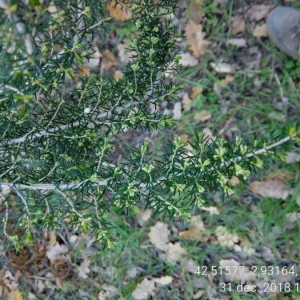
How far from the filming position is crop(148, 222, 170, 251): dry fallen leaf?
8.54ft

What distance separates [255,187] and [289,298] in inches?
27.3

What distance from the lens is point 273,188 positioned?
2.53 metres

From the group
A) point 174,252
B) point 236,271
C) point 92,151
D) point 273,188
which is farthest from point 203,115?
point 92,151

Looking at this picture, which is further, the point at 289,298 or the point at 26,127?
the point at 289,298

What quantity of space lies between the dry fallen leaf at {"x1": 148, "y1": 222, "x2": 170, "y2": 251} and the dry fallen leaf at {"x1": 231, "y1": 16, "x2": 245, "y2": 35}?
1.36 metres

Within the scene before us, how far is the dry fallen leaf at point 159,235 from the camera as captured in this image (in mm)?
2604

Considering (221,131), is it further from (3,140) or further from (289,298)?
(3,140)

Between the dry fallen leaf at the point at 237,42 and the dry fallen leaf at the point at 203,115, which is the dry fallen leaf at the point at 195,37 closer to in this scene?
the dry fallen leaf at the point at 237,42

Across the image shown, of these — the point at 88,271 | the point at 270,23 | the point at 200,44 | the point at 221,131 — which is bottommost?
the point at 88,271

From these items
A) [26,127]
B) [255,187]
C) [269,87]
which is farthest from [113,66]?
[26,127]

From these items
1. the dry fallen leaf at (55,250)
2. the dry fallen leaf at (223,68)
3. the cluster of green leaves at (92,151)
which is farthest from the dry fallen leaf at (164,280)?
the dry fallen leaf at (223,68)

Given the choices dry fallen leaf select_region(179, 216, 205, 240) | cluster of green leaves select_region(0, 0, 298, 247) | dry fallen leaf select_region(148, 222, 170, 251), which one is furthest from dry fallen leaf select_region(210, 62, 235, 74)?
cluster of green leaves select_region(0, 0, 298, 247)

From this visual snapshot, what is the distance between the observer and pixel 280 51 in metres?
2.64

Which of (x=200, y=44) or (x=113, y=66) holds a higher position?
(x=200, y=44)
